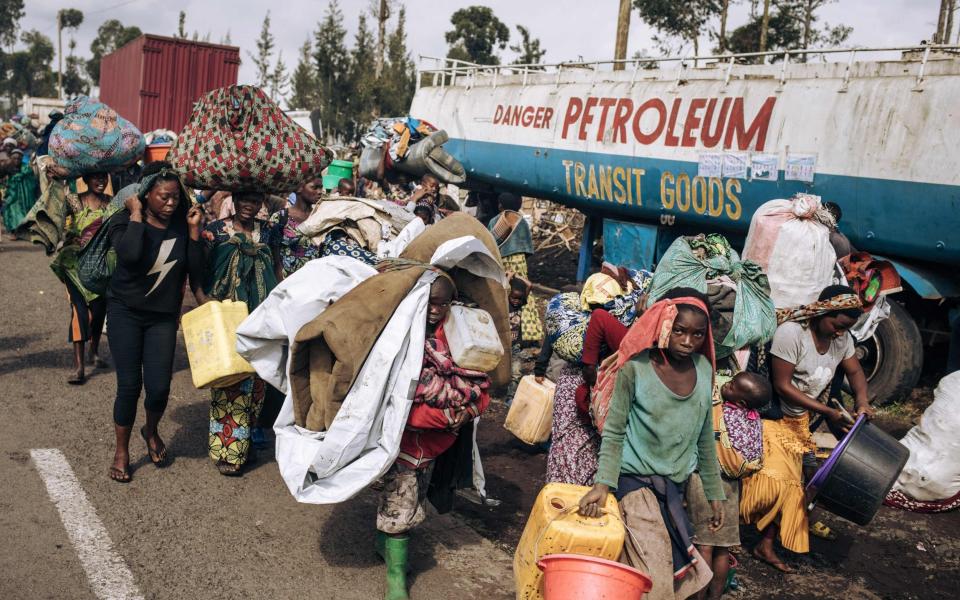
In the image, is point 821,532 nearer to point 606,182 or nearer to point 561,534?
point 561,534

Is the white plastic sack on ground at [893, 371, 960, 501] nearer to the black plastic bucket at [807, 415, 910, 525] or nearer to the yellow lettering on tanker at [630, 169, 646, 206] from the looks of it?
the black plastic bucket at [807, 415, 910, 525]

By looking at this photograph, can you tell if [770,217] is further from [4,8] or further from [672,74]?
[4,8]

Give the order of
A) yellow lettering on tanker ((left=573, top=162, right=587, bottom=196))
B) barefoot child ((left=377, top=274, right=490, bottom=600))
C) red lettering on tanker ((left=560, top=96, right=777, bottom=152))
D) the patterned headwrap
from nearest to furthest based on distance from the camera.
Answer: barefoot child ((left=377, top=274, right=490, bottom=600)) → the patterned headwrap → red lettering on tanker ((left=560, top=96, right=777, bottom=152)) → yellow lettering on tanker ((left=573, top=162, right=587, bottom=196))

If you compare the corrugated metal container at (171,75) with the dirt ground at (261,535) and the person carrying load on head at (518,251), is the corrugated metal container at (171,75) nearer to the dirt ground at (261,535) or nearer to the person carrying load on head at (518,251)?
the person carrying load on head at (518,251)

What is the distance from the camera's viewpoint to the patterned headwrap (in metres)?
4.68

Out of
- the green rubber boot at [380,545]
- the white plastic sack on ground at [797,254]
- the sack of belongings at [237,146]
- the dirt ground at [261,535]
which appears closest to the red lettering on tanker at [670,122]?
the white plastic sack on ground at [797,254]

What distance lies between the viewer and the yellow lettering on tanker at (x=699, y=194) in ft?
33.2

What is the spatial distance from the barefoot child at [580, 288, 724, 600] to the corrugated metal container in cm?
1884

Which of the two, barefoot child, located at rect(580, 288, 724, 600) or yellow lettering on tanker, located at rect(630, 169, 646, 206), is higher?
yellow lettering on tanker, located at rect(630, 169, 646, 206)

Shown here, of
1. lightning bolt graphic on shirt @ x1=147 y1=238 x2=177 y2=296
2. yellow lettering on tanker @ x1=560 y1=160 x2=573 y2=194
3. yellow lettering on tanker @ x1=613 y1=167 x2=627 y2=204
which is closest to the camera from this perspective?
lightning bolt graphic on shirt @ x1=147 y1=238 x2=177 y2=296

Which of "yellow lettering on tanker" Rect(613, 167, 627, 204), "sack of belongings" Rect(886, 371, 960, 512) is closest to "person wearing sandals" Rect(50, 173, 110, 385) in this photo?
"sack of belongings" Rect(886, 371, 960, 512)

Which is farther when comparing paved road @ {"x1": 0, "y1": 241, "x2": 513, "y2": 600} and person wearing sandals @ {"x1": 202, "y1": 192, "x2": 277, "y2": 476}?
person wearing sandals @ {"x1": 202, "y1": 192, "x2": 277, "y2": 476}

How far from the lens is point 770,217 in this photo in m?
6.30

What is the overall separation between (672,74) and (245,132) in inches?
273
